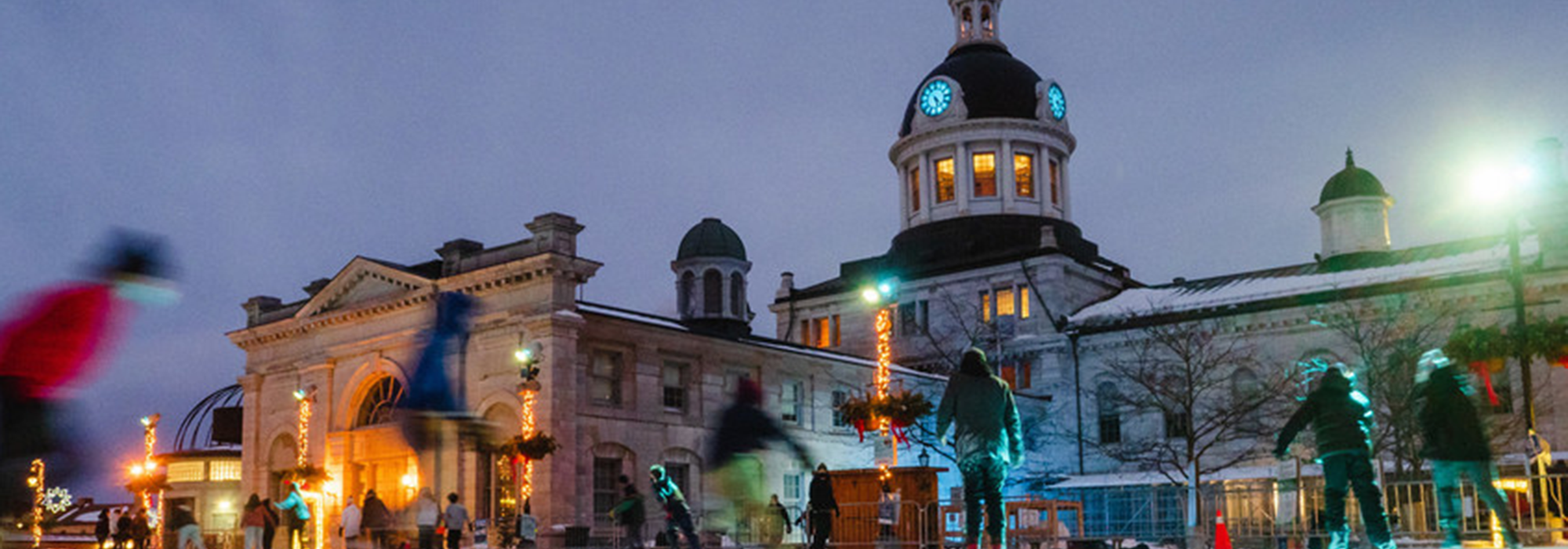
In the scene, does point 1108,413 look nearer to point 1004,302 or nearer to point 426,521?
point 1004,302

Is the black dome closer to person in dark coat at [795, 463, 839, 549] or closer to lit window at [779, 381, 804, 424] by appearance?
lit window at [779, 381, 804, 424]

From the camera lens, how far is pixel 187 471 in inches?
2280

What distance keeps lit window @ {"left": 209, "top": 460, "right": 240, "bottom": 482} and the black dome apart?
34996mm

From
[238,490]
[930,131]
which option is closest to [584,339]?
[238,490]

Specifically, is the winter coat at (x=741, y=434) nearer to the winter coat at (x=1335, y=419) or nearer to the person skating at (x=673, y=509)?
the person skating at (x=673, y=509)

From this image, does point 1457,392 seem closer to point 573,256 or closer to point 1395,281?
point 573,256

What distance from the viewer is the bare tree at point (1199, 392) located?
156 ft

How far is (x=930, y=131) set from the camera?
6569cm

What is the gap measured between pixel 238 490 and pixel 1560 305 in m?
50.2

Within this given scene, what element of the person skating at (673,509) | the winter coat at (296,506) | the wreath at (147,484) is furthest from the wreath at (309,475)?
the person skating at (673,509)

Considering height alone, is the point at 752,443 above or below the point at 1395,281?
below

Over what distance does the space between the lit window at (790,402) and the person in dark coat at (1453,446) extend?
123 ft

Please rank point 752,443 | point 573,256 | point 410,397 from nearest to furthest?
1. point 410,397
2. point 752,443
3. point 573,256

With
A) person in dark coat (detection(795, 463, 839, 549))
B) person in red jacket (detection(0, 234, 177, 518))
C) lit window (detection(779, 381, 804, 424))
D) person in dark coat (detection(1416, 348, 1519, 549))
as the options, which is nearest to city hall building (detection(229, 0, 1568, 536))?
lit window (detection(779, 381, 804, 424))
